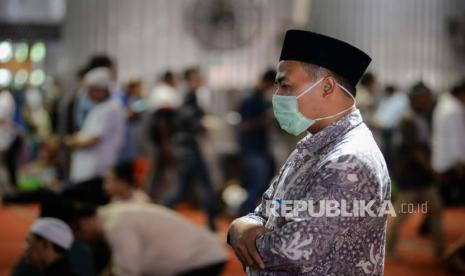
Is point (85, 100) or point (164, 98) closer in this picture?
point (85, 100)

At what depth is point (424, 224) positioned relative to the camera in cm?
781

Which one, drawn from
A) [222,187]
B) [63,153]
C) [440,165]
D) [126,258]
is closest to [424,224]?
[440,165]

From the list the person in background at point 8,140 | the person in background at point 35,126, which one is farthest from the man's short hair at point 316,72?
the person in background at point 35,126

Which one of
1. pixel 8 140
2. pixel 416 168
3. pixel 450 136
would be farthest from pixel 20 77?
pixel 416 168

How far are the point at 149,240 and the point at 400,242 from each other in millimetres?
3522

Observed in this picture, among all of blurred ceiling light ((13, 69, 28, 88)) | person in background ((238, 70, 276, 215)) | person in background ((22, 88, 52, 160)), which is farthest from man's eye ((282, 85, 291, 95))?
blurred ceiling light ((13, 69, 28, 88))

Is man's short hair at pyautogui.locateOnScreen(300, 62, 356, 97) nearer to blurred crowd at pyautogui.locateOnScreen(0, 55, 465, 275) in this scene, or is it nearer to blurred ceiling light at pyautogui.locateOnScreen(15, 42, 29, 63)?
blurred crowd at pyautogui.locateOnScreen(0, 55, 465, 275)

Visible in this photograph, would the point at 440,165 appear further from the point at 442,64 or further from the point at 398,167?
the point at 442,64

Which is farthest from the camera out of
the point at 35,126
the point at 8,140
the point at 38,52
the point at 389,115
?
the point at 38,52

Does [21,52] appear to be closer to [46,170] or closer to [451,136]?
[46,170]

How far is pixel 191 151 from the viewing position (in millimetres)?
7695

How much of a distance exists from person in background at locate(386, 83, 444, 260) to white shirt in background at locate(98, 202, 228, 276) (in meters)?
2.10

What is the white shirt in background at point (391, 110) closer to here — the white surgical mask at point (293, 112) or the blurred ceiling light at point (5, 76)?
the blurred ceiling light at point (5, 76)

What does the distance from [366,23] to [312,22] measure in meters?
0.80
